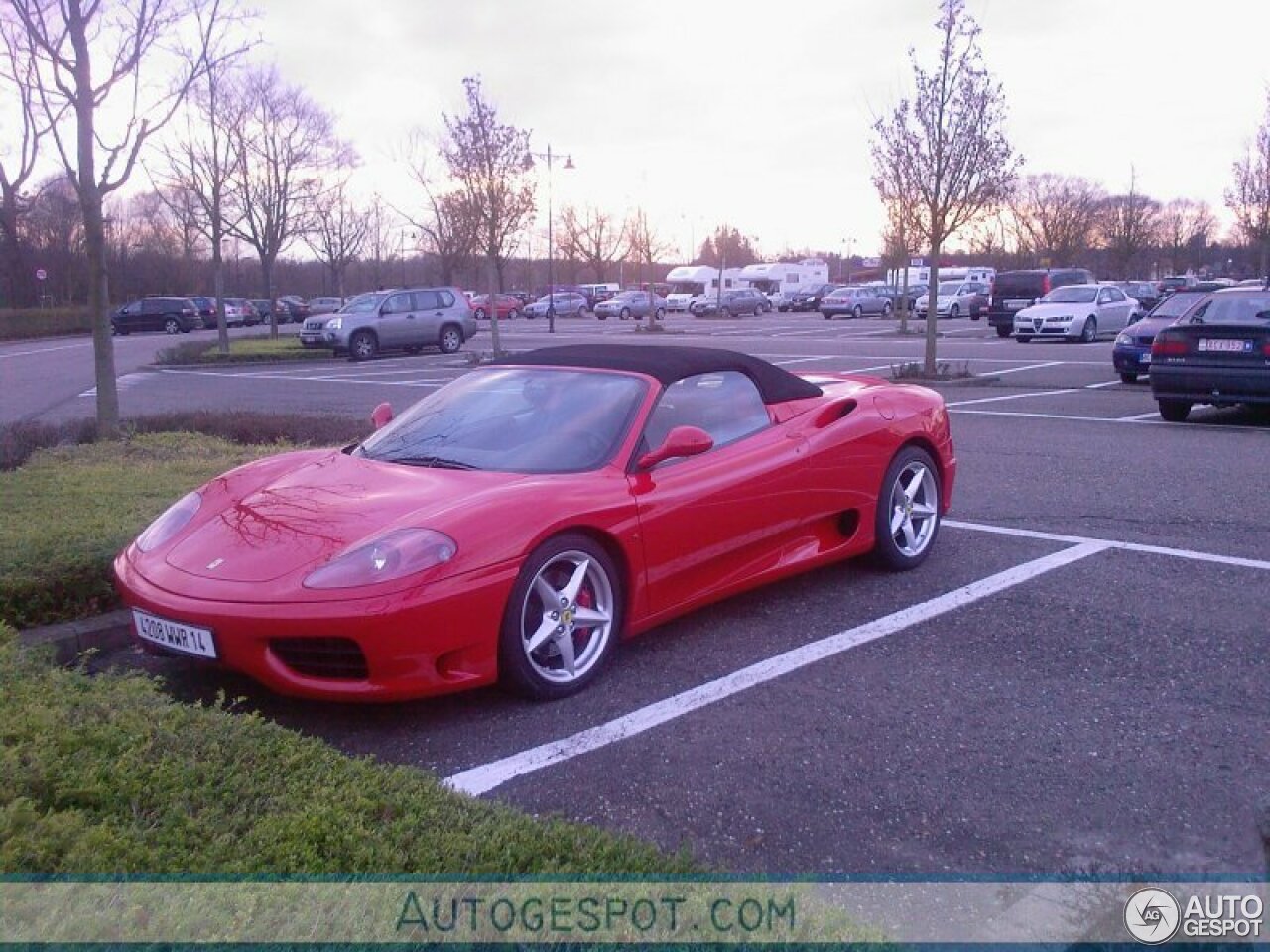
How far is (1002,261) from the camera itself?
77.7 m

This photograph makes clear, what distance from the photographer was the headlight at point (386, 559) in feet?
13.6

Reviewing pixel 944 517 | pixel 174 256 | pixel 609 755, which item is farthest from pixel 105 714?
pixel 174 256

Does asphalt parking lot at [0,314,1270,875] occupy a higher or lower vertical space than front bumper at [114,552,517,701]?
lower

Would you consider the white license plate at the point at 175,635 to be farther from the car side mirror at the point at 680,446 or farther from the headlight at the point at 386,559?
the car side mirror at the point at 680,446

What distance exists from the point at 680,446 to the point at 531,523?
82cm

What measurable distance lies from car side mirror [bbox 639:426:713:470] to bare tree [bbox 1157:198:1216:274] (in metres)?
82.2

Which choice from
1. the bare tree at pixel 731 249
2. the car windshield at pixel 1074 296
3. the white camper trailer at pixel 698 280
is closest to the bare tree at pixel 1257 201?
the car windshield at pixel 1074 296

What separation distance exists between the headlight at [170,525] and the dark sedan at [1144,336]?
1550 centimetres

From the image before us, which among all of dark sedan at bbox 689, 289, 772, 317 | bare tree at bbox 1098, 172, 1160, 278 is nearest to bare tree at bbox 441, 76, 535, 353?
dark sedan at bbox 689, 289, 772, 317

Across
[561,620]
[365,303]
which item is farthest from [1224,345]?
[365,303]

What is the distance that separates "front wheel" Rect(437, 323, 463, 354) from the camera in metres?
30.7

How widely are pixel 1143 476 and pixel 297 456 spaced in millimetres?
6751

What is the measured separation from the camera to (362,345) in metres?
29.4

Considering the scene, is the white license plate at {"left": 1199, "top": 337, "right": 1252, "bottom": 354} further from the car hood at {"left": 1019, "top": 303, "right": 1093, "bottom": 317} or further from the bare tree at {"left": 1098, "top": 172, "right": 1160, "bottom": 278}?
the bare tree at {"left": 1098, "top": 172, "right": 1160, "bottom": 278}
